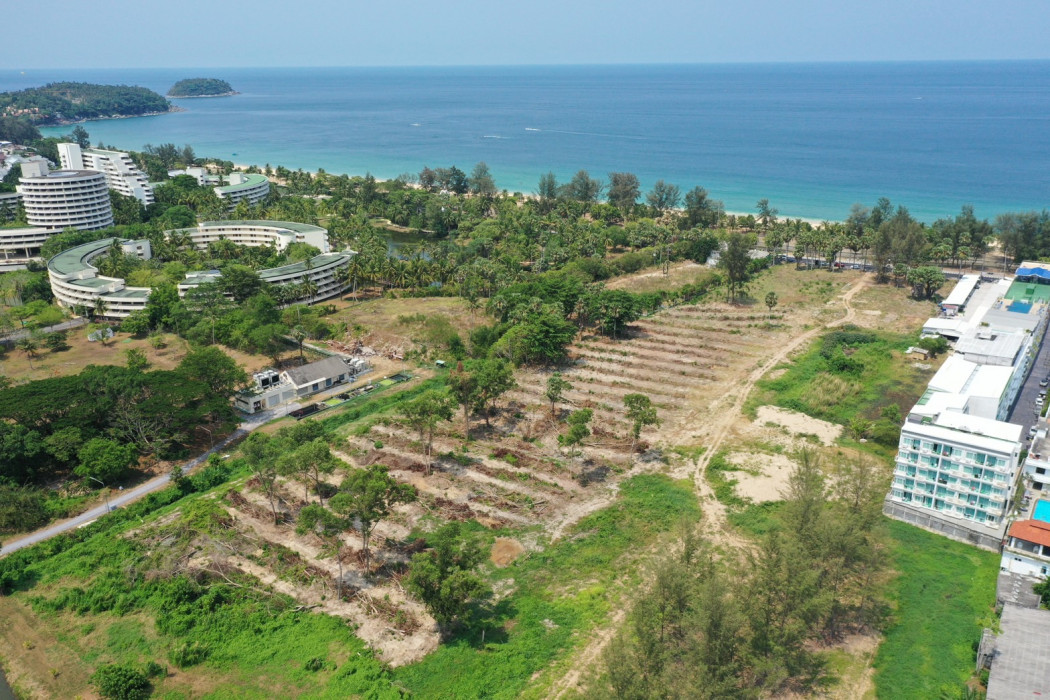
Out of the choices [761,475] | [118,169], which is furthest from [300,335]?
[118,169]

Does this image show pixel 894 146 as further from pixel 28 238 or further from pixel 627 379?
pixel 28 238

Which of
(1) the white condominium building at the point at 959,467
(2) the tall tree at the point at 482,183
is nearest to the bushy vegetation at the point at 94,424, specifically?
(1) the white condominium building at the point at 959,467

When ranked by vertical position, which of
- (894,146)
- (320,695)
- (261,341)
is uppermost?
(894,146)

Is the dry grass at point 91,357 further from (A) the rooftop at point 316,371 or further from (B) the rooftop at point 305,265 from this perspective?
(B) the rooftop at point 305,265

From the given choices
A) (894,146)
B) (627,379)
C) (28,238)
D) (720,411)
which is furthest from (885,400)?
(894,146)

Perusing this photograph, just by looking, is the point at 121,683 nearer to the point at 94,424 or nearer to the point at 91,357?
the point at 94,424

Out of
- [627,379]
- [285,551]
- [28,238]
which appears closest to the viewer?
[285,551]

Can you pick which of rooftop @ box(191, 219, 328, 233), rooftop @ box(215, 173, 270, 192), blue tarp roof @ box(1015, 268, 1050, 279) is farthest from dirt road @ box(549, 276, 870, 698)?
rooftop @ box(215, 173, 270, 192)
